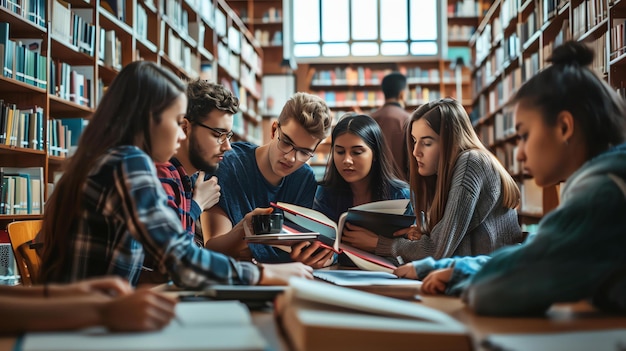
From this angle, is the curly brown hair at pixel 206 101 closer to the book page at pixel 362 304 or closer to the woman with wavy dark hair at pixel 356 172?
the woman with wavy dark hair at pixel 356 172

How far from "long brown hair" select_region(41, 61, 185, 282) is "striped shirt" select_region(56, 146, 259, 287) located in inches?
1.0

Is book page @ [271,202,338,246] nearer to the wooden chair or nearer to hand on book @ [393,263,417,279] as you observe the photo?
hand on book @ [393,263,417,279]

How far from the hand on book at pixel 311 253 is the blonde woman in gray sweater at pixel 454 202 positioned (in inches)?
3.2

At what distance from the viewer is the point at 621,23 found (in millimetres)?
3725

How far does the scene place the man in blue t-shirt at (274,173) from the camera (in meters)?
2.26

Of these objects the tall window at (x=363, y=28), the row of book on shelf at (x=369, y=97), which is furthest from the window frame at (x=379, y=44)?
the row of book on shelf at (x=369, y=97)

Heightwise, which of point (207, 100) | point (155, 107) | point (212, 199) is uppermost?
point (207, 100)

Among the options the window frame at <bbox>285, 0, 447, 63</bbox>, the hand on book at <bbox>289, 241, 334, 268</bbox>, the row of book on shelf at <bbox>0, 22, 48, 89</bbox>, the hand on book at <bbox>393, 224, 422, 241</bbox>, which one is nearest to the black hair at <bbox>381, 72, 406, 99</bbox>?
the row of book on shelf at <bbox>0, 22, 48, 89</bbox>

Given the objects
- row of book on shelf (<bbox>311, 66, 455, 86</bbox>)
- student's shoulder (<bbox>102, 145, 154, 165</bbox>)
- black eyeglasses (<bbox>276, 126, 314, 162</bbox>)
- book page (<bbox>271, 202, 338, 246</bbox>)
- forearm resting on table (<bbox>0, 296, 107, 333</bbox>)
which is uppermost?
row of book on shelf (<bbox>311, 66, 455, 86</bbox>)

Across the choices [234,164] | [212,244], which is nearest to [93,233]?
[212,244]

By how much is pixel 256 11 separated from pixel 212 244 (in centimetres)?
901

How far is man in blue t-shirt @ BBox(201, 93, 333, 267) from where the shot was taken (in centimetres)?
226

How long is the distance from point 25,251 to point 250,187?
0.82 metres

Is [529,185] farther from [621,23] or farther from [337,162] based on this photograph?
[337,162]
